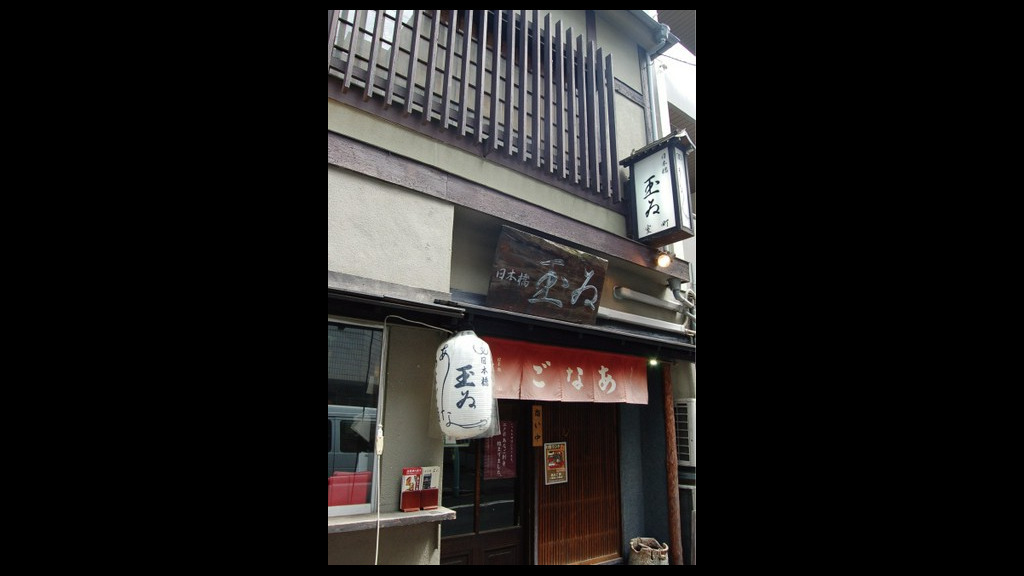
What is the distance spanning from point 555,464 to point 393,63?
21.2 feet

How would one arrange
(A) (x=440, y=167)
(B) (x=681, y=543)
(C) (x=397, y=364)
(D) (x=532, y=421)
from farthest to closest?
(B) (x=681, y=543)
(D) (x=532, y=421)
(A) (x=440, y=167)
(C) (x=397, y=364)

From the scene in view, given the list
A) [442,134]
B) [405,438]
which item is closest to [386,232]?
[442,134]

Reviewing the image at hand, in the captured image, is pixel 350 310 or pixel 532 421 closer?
pixel 350 310

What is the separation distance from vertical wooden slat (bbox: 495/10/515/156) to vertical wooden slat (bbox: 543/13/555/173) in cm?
56

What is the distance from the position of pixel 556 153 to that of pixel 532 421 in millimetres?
4324

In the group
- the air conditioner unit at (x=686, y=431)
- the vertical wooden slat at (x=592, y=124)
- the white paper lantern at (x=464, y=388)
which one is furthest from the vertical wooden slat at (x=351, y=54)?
the air conditioner unit at (x=686, y=431)

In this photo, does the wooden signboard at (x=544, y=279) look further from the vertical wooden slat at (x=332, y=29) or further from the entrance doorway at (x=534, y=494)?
the vertical wooden slat at (x=332, y=29)

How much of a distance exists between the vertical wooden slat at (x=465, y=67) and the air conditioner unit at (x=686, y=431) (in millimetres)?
6372

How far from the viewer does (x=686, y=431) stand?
937 cm

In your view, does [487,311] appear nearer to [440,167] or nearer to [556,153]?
[440,167]

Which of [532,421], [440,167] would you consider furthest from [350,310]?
[532,421]

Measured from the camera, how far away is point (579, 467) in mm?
8625

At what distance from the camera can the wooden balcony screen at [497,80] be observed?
609 centimetres

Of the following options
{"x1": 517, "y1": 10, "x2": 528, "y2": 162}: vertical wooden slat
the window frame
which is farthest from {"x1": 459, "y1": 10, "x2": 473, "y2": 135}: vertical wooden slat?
the window frame
